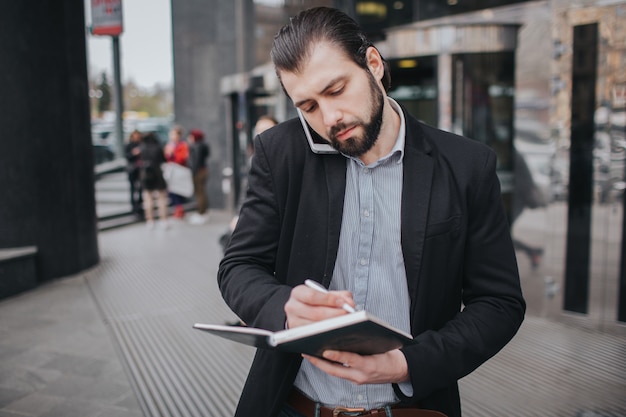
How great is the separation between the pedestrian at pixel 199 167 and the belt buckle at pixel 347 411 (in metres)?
10.4

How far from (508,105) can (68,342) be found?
4803mm

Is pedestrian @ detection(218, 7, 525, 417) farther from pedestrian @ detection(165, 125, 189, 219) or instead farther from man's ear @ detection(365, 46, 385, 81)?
pedestrian @ detection(165, 125, 189, 219)

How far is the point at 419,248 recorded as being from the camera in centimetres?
142

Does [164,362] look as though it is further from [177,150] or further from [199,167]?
[199,167]

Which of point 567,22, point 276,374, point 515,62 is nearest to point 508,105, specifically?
point 515,62

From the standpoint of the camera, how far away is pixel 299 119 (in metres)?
1.59

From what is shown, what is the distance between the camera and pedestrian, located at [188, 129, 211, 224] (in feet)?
38.7

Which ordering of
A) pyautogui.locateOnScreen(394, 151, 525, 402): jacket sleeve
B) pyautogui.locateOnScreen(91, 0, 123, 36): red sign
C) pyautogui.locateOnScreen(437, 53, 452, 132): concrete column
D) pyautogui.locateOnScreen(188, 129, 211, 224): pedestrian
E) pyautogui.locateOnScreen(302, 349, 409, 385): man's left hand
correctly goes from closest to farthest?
pyautogui.locateOnScreen(302, 349, 409, 385): man's left hand → pyautogui.locateOnScreen(394, 151, 525, 402): jacket sleeve → pyautogui.locateOnScreen(437, 53, 452, 132): concrete column → pyautogui.locateOnScreen(91, 0, 123, 36): red sign → pyautogui.locateOnScreen(188, 129, 211, 224): pedestrian

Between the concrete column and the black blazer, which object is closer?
the black blazer

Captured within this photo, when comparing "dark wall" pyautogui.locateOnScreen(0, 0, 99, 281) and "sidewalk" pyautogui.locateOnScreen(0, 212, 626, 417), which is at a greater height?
"dark wall" pyautogui.locateOnScreen(0, 0, 99, 281)

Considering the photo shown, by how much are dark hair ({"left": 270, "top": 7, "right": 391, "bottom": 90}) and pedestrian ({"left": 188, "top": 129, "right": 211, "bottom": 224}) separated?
1038cm

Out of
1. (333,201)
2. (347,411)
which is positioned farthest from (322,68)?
(347,411)

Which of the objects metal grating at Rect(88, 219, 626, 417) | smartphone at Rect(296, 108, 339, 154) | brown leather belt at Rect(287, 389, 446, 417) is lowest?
metal grating at Rect(88, 219, 626, 417)

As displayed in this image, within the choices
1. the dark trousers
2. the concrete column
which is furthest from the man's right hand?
Result: the dark trousers
